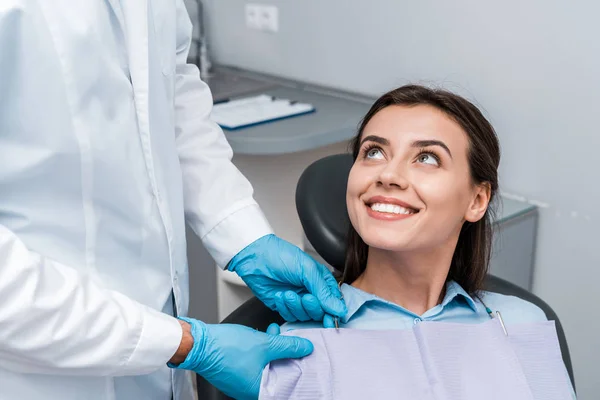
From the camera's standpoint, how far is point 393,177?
135 cm

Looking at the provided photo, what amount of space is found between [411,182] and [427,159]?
2.6 inches

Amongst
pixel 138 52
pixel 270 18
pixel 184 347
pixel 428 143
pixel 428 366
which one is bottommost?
pixel 428 366

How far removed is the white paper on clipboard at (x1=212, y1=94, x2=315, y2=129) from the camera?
2.30m

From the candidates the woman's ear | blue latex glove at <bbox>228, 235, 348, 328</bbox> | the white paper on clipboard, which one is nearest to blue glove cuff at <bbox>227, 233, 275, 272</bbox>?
blue latex glove at <bbox>228, 235, 348, 328</bbox>

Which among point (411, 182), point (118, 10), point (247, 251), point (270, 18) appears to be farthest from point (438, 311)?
point (270, 18)

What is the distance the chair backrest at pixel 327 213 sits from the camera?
1571mm

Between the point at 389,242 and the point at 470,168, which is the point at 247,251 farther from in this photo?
the point at 470,168

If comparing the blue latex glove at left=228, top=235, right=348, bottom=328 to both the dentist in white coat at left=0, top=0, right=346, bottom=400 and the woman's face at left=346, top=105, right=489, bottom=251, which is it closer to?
the dentist in white coat at left=0, top=0, right=346, bottom=400

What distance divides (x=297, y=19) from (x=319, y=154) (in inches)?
20.7

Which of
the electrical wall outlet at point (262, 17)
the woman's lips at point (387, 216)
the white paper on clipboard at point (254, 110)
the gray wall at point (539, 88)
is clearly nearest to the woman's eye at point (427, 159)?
the woman's lips at point (387, 216)

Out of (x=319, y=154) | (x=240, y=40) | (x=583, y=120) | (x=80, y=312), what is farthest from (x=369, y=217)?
(x=240, y=40)

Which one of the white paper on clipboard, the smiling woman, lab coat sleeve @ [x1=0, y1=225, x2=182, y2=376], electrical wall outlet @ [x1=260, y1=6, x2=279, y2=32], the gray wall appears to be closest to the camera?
lab coat sleeve @ [x1=0, y1=225, x2=182, y2=376]

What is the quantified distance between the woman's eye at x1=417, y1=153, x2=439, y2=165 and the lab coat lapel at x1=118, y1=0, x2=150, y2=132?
0.50m

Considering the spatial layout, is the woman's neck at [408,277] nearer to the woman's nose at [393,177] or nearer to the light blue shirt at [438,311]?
the light blue shirt at [438,311]
